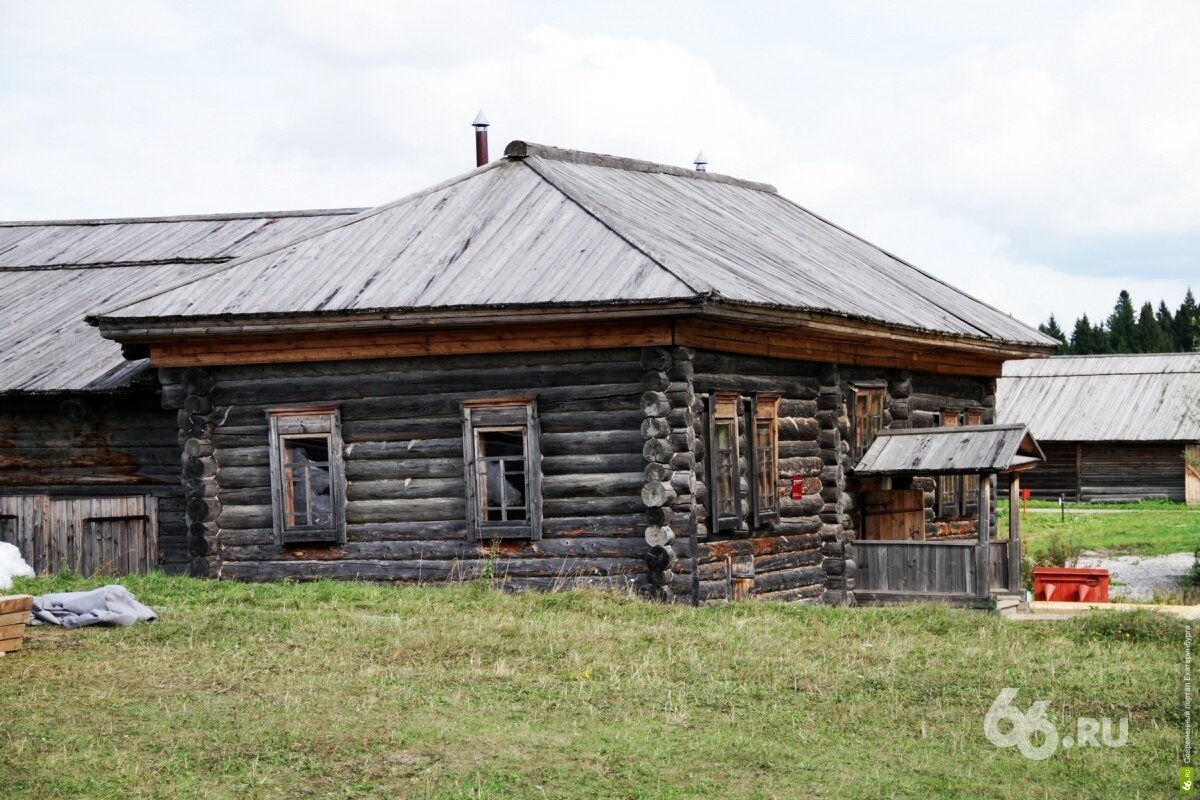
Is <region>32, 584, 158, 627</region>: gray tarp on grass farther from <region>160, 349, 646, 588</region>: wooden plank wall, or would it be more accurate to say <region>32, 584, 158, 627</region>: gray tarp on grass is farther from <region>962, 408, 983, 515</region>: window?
<region>962, 408, 983, 515</region>: window

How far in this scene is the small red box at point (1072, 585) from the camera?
2189 centimetres

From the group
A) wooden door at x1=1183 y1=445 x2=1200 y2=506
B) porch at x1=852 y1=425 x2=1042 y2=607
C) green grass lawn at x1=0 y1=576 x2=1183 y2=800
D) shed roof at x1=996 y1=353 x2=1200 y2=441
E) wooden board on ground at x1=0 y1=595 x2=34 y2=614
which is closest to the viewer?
green grass lawn at x1=0 y1=576 x2=1183 y2=800

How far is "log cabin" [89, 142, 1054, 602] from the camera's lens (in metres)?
16.8

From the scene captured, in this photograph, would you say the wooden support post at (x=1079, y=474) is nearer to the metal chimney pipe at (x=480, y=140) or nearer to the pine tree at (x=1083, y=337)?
the metal chimney pipe at (x=480, y=140)

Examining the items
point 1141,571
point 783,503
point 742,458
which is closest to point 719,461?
point 742,458

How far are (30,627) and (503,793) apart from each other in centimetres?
687

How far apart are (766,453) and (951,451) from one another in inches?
97.7

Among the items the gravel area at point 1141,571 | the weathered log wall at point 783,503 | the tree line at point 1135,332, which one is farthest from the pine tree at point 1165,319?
the weathered log wall at point 783,503

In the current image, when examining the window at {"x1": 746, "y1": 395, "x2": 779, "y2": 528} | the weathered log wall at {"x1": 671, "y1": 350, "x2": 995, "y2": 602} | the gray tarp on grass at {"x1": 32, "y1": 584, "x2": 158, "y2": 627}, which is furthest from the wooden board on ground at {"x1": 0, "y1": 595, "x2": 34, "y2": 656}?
the window at {"x1": 746, "y1": 395, "x2": 779, "y2": 528}

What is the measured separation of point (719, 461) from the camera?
17.8m

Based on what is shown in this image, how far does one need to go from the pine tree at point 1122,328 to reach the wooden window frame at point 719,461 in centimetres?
7120

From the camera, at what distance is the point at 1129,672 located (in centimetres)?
1246

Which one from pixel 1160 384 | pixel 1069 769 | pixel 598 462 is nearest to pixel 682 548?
pixel 598 462

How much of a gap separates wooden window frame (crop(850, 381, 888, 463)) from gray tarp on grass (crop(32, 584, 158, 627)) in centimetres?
961
